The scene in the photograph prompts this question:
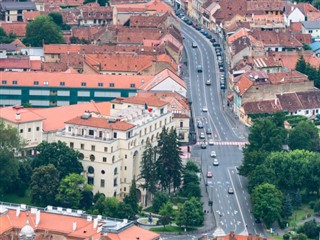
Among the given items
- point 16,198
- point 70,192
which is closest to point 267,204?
point 70,192

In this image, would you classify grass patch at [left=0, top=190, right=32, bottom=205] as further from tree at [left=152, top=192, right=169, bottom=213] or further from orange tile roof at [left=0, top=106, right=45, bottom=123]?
tree at [left=152, top=192, right=169, bottom=213]

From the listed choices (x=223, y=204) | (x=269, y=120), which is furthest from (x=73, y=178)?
(x=269, y=120)

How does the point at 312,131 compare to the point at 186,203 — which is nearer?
the point at 186,203

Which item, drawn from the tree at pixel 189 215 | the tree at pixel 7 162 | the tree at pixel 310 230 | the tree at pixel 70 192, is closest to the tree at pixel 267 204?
the tree at pixel 310 230

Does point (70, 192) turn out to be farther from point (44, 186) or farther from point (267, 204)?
point (267, 204)

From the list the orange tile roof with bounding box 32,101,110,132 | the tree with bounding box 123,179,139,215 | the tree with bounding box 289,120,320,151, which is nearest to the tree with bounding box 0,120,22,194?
the orange tile roof with bounding box 32,101,110,132

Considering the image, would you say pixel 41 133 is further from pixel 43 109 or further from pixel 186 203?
A: pixel 186 203
